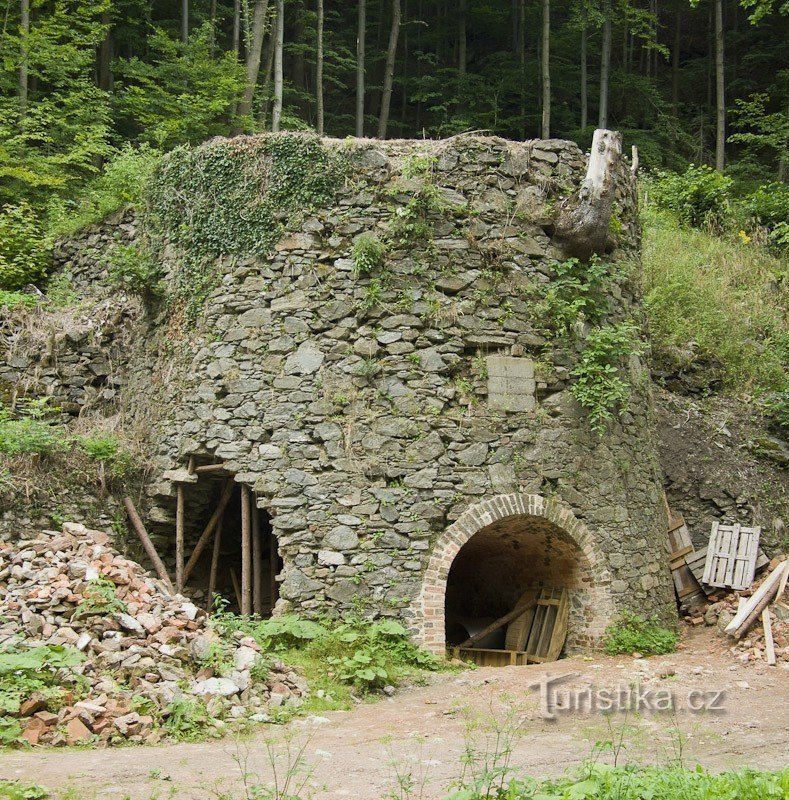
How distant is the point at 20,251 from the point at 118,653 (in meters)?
8.96

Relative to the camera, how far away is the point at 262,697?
748cm

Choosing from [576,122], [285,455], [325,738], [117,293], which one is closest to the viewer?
[325,738]

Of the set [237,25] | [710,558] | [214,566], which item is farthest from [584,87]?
[214,566]

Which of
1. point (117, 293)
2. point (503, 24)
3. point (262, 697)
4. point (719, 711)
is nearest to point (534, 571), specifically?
point (719, 711)

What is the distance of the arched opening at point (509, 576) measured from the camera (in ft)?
32.0

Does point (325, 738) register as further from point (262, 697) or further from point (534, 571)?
point (534, 571)

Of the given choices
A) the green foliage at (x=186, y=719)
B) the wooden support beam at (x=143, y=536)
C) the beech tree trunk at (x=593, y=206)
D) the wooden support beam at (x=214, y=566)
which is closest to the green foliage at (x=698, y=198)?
the beech tree trunk at (x=593, y=206)

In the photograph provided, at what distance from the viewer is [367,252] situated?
31.1 feet

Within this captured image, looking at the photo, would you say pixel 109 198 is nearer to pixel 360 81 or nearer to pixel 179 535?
pixel 179 535

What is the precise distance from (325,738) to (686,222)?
14628mm

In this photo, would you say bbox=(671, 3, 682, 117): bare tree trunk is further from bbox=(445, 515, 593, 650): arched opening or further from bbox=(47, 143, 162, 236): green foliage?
bbox=(445, 515, 593, 650): arched opening

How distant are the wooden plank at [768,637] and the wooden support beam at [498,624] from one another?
2.51 meters

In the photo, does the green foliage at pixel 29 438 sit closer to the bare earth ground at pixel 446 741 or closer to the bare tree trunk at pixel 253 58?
the bare earth ground at pixel 446 741

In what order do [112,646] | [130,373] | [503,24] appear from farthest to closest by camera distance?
1. [503,24]
2. [130,373]
3. [112,646]
